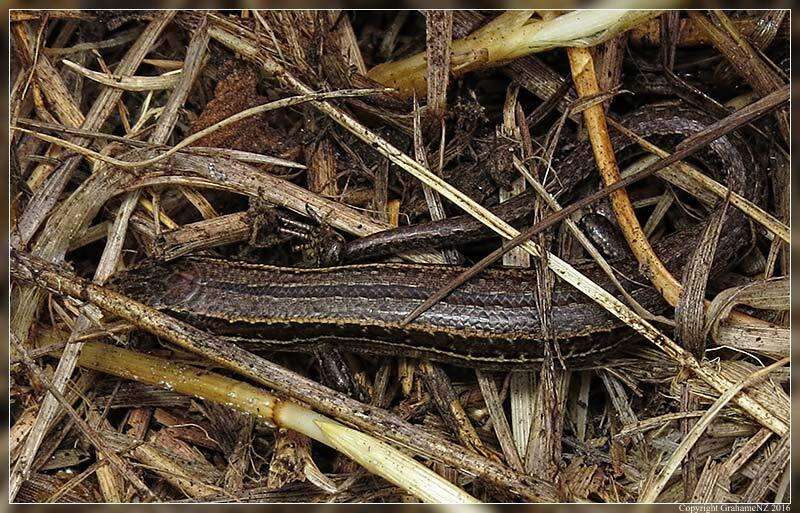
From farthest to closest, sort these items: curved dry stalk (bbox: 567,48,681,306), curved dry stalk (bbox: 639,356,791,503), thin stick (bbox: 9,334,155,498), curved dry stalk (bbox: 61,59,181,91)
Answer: curved dry stalk (bbox: 61,59,181,91)
curved dry stalk (bbox: 567,48,681,306)
thin stick (bbox: 9,334,155,498)
curved dry stalk (bbox: 639,356,791,503)

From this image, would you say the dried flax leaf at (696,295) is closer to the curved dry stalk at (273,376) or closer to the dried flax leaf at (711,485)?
the dried flax leaf at (711,485)

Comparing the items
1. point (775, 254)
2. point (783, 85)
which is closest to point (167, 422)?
point (775, 254)

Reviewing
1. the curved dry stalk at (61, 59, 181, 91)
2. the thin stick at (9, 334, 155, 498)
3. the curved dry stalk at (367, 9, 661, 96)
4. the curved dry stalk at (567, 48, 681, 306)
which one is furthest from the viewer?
the curved dry stalk at (61, 59, 181, 91)

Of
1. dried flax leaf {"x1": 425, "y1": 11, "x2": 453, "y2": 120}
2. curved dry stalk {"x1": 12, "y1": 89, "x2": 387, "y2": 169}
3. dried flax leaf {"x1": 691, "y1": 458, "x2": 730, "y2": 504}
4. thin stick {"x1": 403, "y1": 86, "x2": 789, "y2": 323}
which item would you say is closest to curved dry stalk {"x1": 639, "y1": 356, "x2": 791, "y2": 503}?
dried flax leaf {"x1": 691, "y1": 458, "x2": 730, "y2": 504}

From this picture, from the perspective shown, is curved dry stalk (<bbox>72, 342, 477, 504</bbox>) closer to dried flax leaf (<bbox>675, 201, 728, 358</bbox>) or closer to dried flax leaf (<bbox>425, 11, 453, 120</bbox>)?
dried flax leaf (<bbox>675, 201, 728, 358</bbox>)

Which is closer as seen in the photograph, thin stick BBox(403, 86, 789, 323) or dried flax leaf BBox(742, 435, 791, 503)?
dried flax leaf BBox(742, 435, 791, 503)

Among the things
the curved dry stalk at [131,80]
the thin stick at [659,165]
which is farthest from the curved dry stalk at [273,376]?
the curved dry stalk at [131,80]
